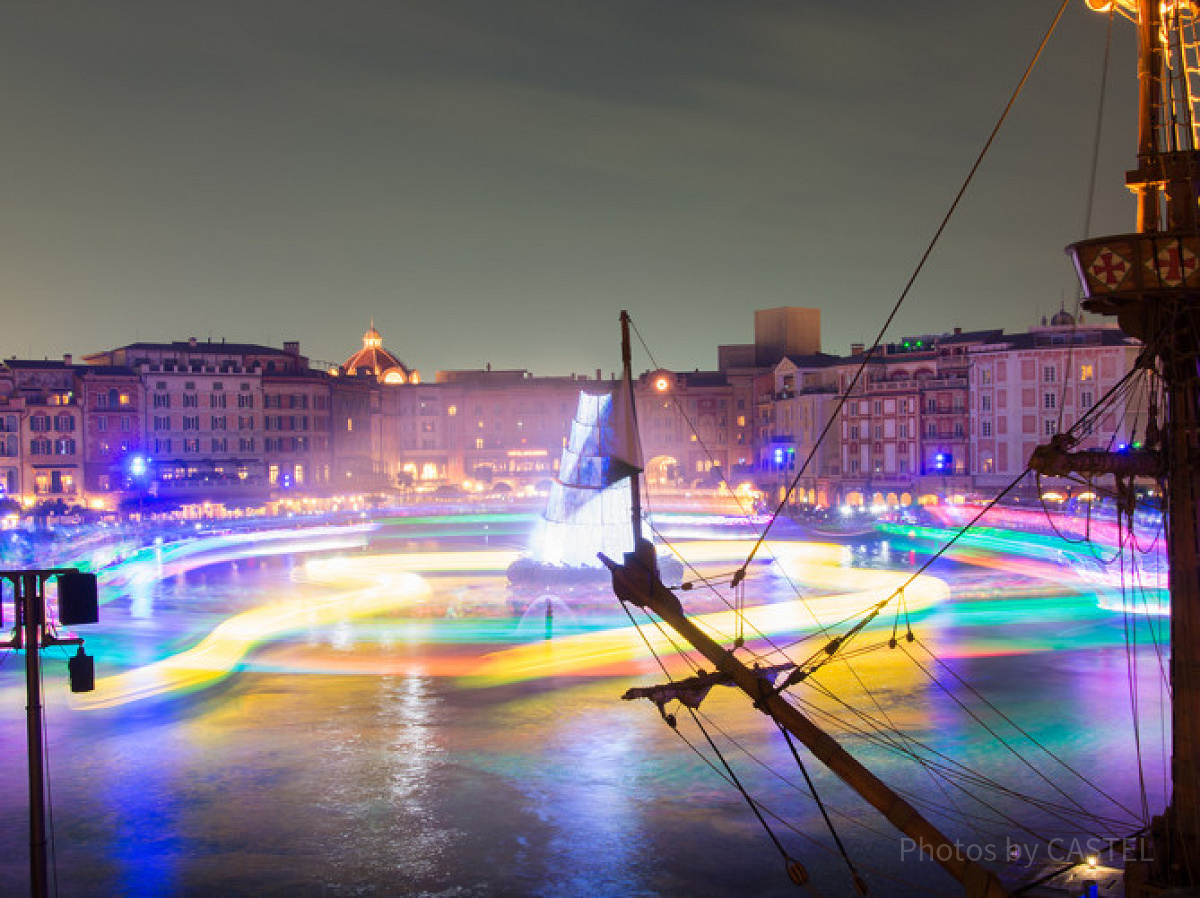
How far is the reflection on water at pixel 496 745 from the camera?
618 inches

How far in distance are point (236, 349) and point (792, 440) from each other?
49.1 meters

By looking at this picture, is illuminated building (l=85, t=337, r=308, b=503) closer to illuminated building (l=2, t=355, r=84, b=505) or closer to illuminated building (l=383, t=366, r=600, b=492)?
Result: illuminated building (l=2, t=355, r=84, b=505)

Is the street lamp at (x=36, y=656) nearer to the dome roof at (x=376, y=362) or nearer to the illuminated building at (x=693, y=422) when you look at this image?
the illuminated building at (x=693, y=422)

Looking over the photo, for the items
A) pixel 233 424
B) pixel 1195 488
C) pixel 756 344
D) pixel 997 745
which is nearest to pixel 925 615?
pixel 997 745

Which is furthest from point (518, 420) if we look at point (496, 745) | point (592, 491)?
point (496, 745)

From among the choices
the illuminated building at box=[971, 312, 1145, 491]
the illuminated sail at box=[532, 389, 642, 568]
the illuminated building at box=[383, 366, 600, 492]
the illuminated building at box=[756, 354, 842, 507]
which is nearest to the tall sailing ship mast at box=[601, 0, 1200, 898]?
the illuminated sail at box=[532, 389, 642, 568]

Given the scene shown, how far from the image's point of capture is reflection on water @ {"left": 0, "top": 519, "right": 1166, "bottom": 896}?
1570cm

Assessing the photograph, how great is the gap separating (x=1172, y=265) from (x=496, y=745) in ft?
47.4

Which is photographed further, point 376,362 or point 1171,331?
point 376,362

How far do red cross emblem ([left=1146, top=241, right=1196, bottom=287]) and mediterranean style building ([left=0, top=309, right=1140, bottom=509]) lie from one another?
50.4 metres

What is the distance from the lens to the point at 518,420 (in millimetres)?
123750

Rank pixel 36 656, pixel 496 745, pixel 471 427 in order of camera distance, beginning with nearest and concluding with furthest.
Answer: pixel 36 656
pixel 496 745
pixel 471 427

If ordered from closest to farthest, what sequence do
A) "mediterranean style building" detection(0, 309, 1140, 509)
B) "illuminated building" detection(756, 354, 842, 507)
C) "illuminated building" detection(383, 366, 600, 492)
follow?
"mediterranean style building" detection(0, 309, 1140, 509)
"illuminated building" detection(756, 354, 842, 507)
"illuminated building" detection(383, 366, 600, 492)

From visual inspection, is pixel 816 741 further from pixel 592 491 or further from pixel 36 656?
pixel 592 491
